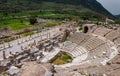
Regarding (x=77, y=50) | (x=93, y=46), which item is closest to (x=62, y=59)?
(x=77, y=50)

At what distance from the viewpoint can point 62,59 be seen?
54469mm

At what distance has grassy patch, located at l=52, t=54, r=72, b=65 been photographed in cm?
5238

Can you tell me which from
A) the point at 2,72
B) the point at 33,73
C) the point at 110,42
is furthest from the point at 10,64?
the point at 110,42

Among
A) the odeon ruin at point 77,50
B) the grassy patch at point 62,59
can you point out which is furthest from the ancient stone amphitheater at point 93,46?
the grassy patch at point 62,59

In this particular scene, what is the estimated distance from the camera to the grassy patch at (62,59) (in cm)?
5238

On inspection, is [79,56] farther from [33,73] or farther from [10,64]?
[33,73]

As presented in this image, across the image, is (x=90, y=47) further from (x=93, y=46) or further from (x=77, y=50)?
(x=77, y=50)

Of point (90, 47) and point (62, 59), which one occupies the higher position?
point (90, 47)

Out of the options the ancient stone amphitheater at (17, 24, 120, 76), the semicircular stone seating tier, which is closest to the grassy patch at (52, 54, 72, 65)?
the ancient stone amphitheater at (17, 24, 120, 76)

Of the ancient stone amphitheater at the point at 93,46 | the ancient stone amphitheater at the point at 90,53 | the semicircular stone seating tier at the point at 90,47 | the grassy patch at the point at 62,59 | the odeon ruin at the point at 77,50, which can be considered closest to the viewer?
the ancient stone amphitheater at the point at 90,53

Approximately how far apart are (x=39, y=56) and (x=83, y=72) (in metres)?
18.2

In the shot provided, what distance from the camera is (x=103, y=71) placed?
118ft

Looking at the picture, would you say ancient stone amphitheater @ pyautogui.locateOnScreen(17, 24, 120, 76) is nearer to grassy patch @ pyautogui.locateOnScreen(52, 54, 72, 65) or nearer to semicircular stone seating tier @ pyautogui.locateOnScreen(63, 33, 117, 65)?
semicircular stone seating tier @ pyautogui.locateOnScreen(63, 33, 117, 65)

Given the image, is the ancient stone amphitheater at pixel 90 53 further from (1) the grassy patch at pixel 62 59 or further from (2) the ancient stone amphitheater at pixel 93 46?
(1) the grassy patch at pixel 62 59
